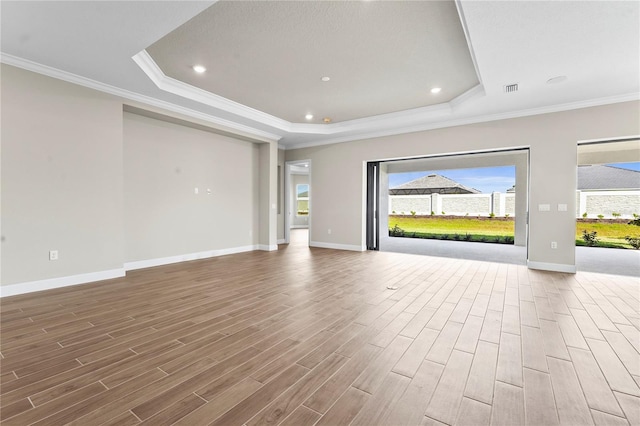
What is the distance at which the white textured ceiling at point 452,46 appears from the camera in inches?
98.3

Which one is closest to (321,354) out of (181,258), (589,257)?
(181,258)

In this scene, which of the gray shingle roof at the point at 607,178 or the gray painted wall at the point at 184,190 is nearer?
the gray painted wall at the point at 184,190

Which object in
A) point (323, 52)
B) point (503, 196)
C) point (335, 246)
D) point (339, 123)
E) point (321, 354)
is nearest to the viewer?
point (321, 354)

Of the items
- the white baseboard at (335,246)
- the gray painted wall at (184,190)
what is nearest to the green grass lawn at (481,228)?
the white baseboard at (335,246)

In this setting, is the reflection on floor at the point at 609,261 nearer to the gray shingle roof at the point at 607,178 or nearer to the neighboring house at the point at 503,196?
the neighboring house at the point at 503,196

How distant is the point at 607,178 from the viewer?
765cm

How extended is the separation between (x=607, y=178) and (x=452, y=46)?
25.3 ft

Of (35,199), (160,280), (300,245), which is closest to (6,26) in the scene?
(35,199)

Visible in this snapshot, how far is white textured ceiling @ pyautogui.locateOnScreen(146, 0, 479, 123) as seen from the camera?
2764mm

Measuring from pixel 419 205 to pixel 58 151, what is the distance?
10.9m

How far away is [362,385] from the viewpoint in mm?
1722

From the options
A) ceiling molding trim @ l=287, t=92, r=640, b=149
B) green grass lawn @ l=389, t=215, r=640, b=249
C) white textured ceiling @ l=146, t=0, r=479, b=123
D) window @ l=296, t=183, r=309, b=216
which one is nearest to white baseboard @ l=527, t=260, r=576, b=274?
ceiling molding trim @ l=287, t=92, r=640, b=149

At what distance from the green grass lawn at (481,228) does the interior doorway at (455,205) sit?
0.11 ft

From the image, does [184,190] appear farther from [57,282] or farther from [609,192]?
[609,192]
